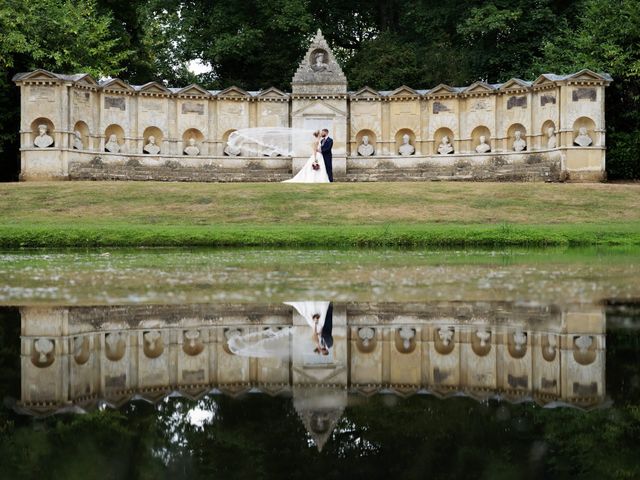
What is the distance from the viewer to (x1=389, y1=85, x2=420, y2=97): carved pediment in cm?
4772

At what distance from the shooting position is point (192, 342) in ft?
30.4

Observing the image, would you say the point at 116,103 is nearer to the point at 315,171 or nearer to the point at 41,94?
the point at 41,94

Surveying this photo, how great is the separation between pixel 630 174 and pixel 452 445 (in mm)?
41931

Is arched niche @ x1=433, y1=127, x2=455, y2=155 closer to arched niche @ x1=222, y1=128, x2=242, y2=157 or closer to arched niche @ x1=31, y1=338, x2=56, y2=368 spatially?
arched niche @ x1=222, y1=128, x2=242, y2=157

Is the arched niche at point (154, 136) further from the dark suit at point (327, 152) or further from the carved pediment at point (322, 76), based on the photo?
the dark suit at point (327, 152)

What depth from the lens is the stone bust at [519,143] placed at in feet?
148

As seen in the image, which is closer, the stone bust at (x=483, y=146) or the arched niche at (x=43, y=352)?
the arched niche at (x=43, y=352)

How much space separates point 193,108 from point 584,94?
20.3m

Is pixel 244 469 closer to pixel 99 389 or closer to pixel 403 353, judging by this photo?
pixel 99 389

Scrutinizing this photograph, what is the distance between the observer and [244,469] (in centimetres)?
505

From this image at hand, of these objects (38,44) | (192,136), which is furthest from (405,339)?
(192,136)

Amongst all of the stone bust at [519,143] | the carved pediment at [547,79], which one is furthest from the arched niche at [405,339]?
the stone bust at [519,143]

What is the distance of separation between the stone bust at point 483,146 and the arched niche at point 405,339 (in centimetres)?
3769

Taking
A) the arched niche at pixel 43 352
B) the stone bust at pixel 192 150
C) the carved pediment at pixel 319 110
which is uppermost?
the carved pediment at pixel 319 110
